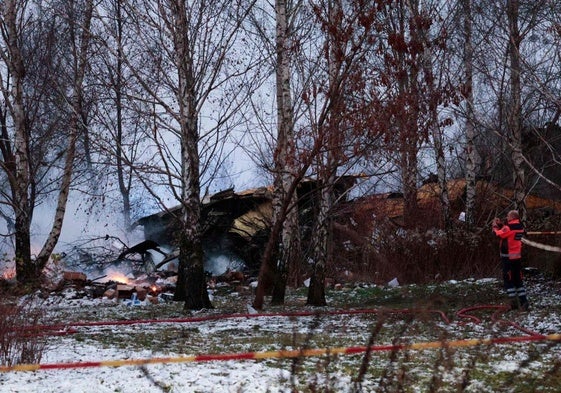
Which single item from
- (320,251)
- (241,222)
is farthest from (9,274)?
(320,251)

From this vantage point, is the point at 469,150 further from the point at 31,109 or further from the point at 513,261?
the point at 31,109

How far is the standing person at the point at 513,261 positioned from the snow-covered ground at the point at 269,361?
0.34m

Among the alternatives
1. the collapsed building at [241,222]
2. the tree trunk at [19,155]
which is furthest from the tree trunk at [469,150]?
the tree trunk at [19,155]

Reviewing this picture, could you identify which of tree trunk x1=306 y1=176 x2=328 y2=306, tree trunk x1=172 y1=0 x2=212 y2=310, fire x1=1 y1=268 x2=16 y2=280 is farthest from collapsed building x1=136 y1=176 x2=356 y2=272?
tree trunk x1=172 y1=0 x2=212 y2=310

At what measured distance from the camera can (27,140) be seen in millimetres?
16625

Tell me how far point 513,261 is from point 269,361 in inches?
231

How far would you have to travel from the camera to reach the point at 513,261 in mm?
11648

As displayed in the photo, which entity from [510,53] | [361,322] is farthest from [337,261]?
[361,322]

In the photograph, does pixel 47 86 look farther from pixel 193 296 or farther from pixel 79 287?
pixel 193 296

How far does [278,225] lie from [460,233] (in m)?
8.03

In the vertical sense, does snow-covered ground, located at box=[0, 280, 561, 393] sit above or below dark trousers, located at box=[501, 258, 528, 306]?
below

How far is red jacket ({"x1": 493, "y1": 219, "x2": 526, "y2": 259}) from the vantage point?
38.1ft

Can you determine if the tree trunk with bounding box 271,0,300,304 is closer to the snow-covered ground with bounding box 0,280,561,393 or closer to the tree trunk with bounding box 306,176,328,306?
the tree trunk with bounding box 306,176,328,306

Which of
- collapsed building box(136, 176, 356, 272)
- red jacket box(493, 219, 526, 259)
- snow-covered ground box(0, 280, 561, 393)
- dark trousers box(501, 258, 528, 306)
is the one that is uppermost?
collapsed building box(136, 176, 356, 272)
